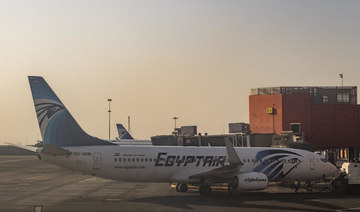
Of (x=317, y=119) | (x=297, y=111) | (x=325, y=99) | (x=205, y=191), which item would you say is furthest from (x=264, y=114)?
(x=205, y=191)

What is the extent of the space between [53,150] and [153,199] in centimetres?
735

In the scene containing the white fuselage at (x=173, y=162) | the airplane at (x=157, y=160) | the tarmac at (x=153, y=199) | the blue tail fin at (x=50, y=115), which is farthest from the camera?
the white fuselage at (x=173, y=162)

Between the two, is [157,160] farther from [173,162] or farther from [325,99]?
[325,99]

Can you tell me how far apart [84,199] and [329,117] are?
34186 mm

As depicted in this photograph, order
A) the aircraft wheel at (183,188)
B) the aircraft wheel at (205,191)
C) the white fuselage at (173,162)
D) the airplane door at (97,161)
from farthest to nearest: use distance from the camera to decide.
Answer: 1. the aircraft wheel at (183,188)
2. the aircraft wheel at (205,191)
3. the airplane door at (97,161)
4. the white fuselage at (173,162)

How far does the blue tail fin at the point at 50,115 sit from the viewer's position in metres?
32.9

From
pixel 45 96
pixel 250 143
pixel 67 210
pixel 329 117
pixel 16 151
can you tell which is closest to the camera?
pixel 67 210

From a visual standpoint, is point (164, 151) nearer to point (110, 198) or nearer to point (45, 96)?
point (110, 198)

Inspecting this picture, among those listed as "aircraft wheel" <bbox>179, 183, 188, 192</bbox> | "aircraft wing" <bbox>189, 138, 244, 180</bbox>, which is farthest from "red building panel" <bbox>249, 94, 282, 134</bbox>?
"aircraft wing" <bbox>189, 138, 244, 180</bbox>

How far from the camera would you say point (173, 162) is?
119 ft

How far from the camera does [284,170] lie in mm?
38844

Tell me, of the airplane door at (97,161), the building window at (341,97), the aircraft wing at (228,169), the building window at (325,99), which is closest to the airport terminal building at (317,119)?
the building window at (325,99)

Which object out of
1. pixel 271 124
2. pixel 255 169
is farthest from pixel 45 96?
pixel 271 124

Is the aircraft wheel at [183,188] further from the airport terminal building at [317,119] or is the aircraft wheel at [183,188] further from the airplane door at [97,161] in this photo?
Result: the airport terminal building at [317,119]
